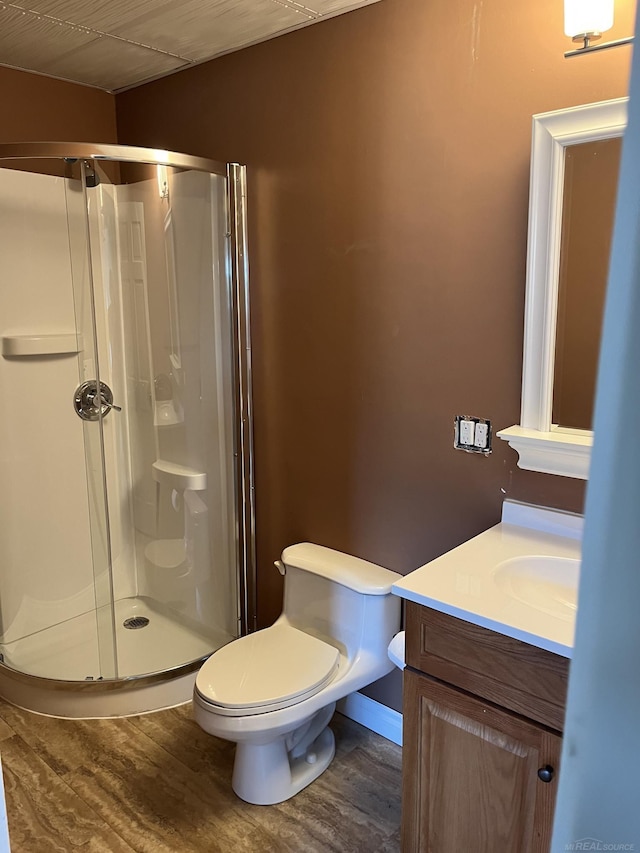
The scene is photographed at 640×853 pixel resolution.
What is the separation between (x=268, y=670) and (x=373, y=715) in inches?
23.1

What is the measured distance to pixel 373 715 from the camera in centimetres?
233

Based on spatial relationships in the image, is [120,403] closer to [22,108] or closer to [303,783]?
[22,108]

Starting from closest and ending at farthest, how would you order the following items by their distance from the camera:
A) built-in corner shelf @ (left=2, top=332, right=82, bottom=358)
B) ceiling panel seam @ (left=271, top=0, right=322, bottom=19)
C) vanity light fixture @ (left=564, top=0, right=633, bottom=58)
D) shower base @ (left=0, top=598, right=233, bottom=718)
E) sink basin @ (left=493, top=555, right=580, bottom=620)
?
1. vanity light fixture @ (left=564, top=0, right=633, bottom=58)
2. sink basin @ (left=493, top=555, right=580, bottom=620)
3. ceiling panel seam @ (left=271, top=0, right=322, bottom=19)
4. shower base @ (left=0, top=598, right=233, bottom=718)
5. built-in corner shelf @ (left=2, top=332, right=82, bottom=358)

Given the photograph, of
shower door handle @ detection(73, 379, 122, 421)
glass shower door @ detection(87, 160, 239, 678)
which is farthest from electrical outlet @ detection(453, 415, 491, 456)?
shower door handle @ detection(73, 379, 122, 421)

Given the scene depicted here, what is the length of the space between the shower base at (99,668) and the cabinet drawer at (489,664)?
1267 mm

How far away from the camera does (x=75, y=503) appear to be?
2.82 meters

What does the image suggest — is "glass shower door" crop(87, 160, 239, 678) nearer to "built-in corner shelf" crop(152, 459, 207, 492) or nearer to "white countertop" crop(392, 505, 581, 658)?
"built-in corner shelf" crop(152, 459, 207, 492)

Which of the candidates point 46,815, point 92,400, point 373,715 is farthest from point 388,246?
point 46,815

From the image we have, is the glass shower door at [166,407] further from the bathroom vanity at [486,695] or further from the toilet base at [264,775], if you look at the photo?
the bathroom vanity at [486,695]

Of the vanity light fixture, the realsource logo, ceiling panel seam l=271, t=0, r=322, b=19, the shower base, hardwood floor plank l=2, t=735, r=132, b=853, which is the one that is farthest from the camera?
the shower base

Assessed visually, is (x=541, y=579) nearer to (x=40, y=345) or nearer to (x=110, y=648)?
(x=110, y=648)

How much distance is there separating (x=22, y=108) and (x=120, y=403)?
3.94ft

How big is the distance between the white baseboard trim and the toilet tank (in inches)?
11.3

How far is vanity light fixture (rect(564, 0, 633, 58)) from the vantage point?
4.73 feet
